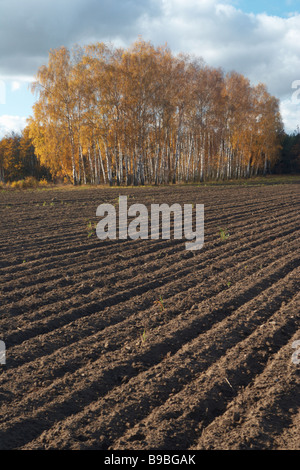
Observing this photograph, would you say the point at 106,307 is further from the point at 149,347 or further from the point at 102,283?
the point at 149,347

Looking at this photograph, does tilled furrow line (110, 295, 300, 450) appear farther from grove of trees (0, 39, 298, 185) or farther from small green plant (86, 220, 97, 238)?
grove of trees (0, 39, 298, 185)

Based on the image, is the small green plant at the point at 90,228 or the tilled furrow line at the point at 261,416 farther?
the small green plant at the point at 90,228

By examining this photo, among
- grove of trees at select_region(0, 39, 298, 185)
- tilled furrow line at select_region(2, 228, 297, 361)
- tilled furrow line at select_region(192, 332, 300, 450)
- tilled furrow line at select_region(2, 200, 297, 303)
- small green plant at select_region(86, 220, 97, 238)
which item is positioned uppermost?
grove of trees at select_region(0, 39, 298, 185)

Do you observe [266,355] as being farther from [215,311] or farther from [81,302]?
[81,302]

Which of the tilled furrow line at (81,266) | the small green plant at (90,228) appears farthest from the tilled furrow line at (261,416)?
the small green plant at (90,228)

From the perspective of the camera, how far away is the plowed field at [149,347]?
3.28 m

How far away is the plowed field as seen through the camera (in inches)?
129

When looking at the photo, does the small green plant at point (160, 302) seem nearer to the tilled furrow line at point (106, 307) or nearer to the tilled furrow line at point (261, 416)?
the tilled furrow line at point (106, 307)

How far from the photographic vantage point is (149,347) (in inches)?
180

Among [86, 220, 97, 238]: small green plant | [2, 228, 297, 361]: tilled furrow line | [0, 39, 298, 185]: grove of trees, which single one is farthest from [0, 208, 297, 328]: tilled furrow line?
[0, 39, 298, 185]: grove of trees

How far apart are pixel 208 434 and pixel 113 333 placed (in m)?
2.00

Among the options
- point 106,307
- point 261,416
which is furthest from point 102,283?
point 261,416

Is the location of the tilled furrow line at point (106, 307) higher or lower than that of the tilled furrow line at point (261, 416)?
higher

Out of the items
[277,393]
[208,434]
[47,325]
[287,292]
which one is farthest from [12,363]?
[287,292]
